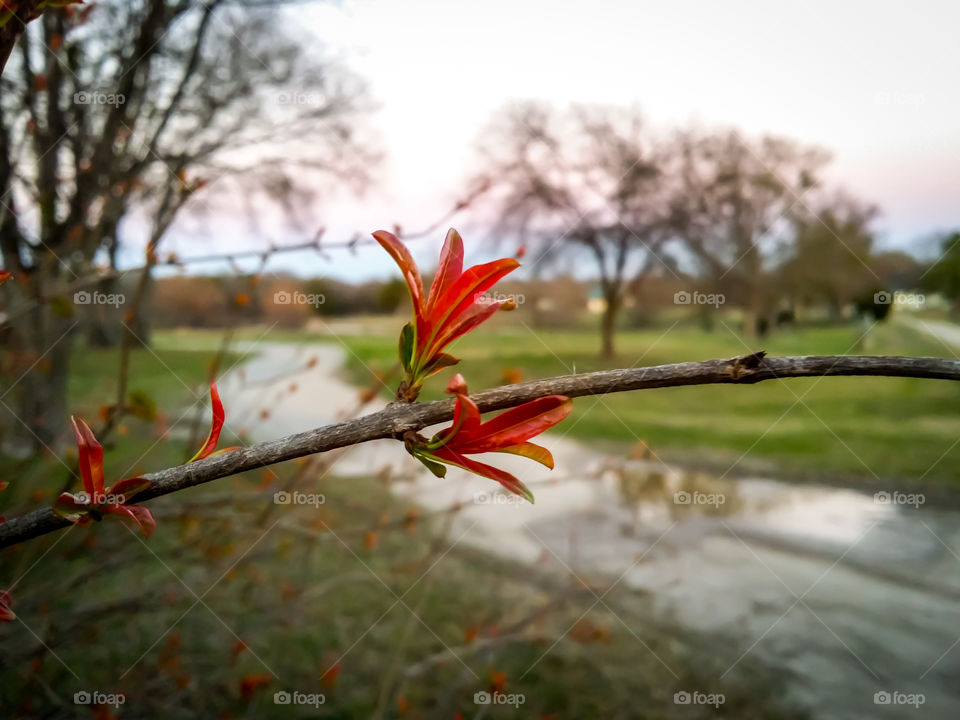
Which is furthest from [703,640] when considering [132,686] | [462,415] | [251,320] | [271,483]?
[462,415]

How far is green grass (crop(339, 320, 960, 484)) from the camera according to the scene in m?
2.20

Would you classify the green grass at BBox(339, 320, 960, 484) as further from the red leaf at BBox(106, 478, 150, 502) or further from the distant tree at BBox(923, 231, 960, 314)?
the red leaf at BBox(106, 478, 150, 502)

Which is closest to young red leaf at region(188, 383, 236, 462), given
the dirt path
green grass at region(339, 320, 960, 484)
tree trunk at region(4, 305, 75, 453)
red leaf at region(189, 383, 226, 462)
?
red leaf at region(189, 383, 226, 462)

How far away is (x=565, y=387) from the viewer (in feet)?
0.62

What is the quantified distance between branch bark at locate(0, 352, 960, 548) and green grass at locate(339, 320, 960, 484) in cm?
182

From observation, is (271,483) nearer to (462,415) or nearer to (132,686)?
(132,686)

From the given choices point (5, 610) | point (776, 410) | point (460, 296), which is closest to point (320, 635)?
point (5, 610)

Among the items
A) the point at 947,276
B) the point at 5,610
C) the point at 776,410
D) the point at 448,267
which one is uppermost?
the point at 947,276

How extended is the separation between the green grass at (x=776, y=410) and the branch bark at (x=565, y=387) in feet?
5.98

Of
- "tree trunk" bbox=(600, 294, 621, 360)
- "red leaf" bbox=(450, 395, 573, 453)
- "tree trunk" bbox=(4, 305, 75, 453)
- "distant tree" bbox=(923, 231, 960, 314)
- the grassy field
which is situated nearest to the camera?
"red leaf" bbox=(450, 395, 573, 453)

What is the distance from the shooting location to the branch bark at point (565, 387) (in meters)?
0.19

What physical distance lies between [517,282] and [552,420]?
206 centimetres

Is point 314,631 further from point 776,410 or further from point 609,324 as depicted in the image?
point 776,410

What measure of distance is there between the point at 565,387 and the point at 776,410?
2.66 metres
